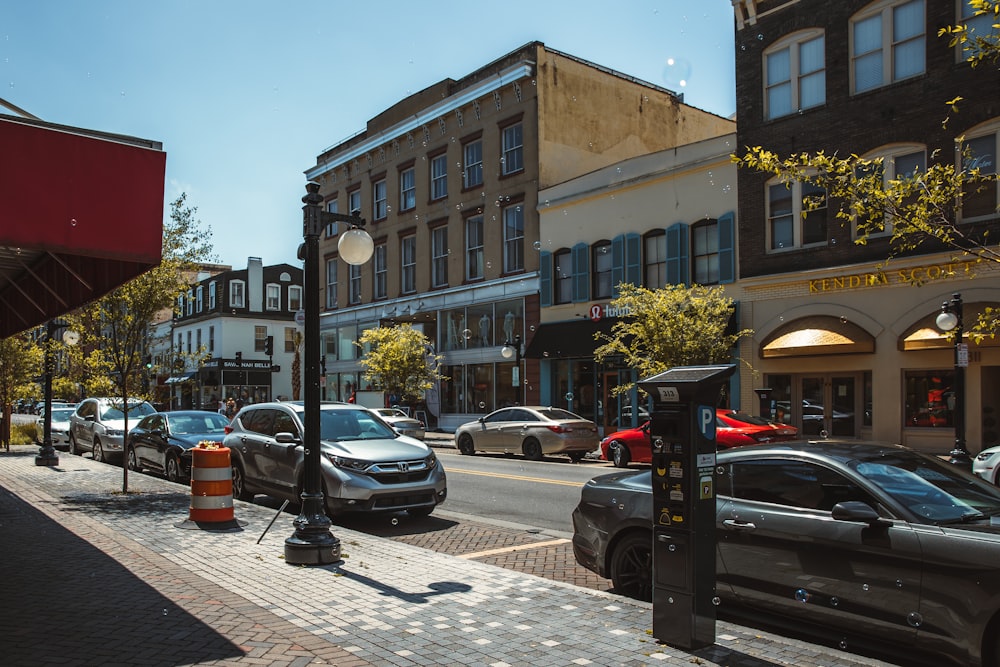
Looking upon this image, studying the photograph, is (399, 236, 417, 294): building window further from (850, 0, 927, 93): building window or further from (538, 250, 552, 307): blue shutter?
(850, 0, 927, 93): building window

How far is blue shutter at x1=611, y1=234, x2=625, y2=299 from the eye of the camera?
26469 millimetres

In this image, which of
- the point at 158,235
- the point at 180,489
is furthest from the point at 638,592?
the point at 180,489

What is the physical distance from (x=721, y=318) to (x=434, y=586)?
1518 centimetres

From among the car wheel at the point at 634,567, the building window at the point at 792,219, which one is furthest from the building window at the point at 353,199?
the car wheel at the point at 634,567

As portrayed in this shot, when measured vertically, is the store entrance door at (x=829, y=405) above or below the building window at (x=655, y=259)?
below

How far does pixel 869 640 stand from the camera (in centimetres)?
521

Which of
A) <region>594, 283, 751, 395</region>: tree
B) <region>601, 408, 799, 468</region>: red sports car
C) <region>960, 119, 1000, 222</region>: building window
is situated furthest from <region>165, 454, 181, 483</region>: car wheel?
<region>960, 119, 1000, 222</region>: building window

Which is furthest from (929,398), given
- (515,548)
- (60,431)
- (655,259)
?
(60,431)

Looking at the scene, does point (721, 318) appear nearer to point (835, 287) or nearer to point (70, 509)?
point (835, 287)

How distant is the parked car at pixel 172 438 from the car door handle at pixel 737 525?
Result: 1136 cm

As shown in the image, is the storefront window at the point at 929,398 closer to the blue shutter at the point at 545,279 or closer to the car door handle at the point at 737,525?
the blue shutter at the point at 545,279

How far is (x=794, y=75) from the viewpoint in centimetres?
2209

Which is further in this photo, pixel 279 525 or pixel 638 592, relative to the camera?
pixel 279 525

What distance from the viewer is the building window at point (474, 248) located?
3338cm
